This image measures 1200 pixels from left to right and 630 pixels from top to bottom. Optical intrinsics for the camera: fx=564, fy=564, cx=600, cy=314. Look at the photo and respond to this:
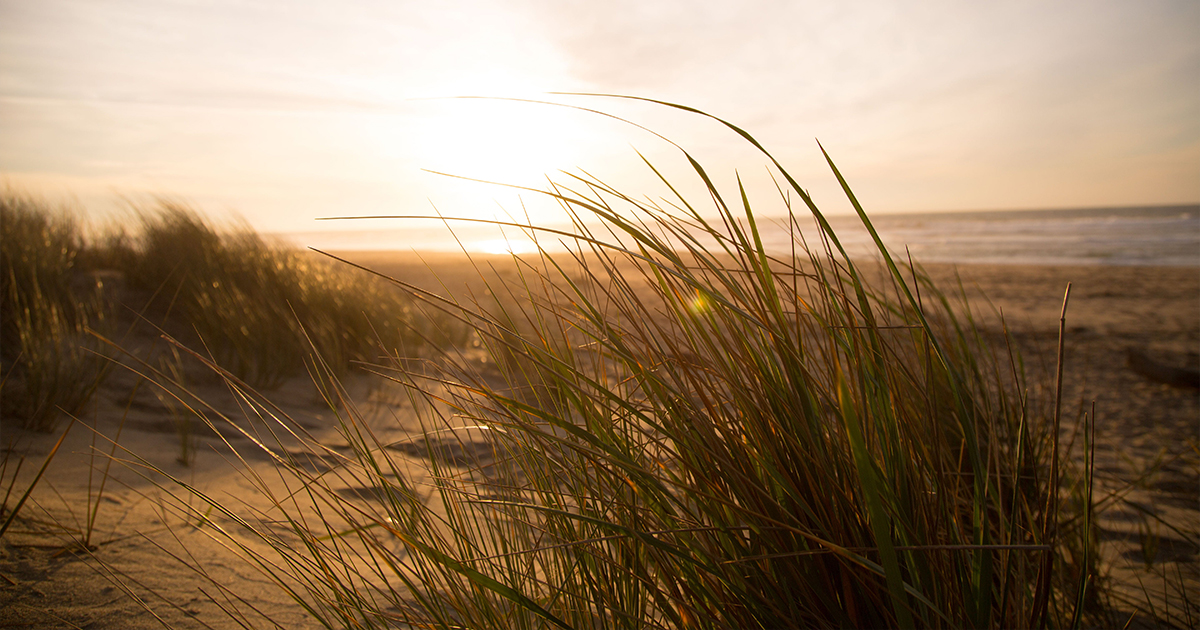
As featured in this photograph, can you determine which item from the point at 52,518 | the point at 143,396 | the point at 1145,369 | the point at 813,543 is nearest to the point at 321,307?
the point at 143,396

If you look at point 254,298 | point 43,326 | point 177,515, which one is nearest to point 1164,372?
point 177,515

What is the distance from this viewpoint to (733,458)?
867mm

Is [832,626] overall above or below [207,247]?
below

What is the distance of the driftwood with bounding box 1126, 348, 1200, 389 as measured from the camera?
14.4 ft

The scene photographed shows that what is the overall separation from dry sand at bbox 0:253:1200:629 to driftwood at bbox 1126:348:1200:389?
6 cm

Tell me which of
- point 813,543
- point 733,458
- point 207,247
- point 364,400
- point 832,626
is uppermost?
point 207,247

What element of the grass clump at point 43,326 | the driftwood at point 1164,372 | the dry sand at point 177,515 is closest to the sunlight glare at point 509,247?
the dry sand at point 177,515

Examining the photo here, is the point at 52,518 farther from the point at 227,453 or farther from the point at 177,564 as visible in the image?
the point at 227,453

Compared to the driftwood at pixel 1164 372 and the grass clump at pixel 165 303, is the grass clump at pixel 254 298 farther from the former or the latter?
the driftwood at pixel 1164 372

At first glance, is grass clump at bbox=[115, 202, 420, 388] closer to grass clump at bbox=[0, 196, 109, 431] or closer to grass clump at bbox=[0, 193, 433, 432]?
grass clump at bbox=[0, 193, 433, 432]

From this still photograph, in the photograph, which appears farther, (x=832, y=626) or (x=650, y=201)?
(x=650, y=201)

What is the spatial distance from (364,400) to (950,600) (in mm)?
3291

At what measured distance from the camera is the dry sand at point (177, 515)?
1.28 m

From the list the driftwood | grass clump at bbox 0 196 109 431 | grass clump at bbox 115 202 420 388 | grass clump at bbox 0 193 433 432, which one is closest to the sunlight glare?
grass clump at bbox 0 196 109 431
